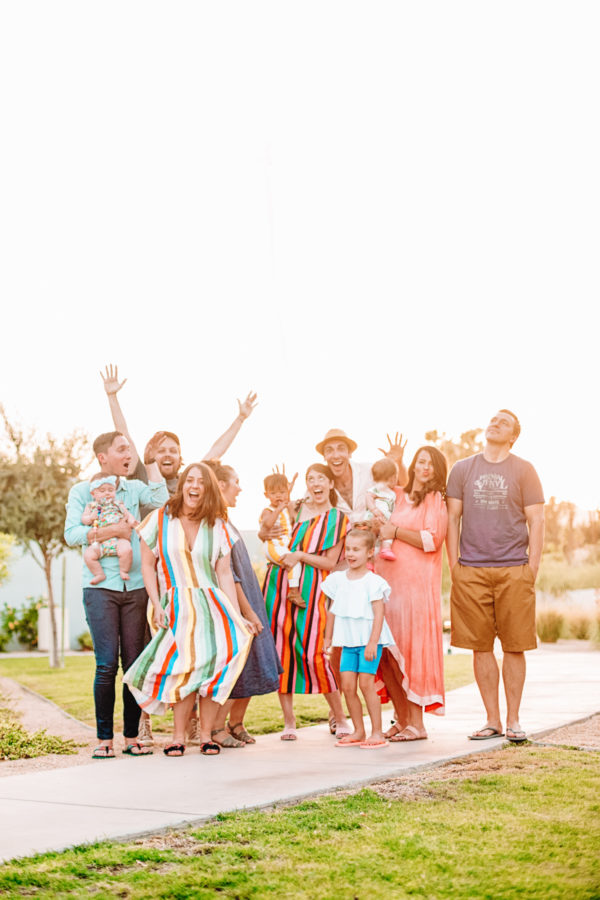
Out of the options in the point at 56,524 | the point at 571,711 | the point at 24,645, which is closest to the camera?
the point at 571,711

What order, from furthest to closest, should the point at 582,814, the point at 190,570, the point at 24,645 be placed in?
1. the point at 24,645
2. the point at 190,570
3. the point at 582,814

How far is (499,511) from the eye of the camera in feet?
24.6

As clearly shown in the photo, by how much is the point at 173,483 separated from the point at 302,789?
3174 millimetres

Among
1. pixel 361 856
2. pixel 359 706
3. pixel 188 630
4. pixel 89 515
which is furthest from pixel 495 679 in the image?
pixel 361 856

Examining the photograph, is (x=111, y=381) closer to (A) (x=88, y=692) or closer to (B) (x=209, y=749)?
(B) (x=209, y=749)

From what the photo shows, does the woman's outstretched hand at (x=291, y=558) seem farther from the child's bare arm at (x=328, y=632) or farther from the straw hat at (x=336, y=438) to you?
the straw hat at (x=336, y=438)

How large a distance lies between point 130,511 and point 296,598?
1.34m

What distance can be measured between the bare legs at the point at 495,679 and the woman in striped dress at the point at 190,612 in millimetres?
1626

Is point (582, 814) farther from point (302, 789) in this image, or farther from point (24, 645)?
point (24, 645)

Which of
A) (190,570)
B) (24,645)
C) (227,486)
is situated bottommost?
(24,645)

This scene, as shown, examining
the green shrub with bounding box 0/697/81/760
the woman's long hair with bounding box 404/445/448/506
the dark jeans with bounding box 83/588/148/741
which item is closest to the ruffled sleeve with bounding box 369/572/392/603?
the woman's long hair with bounding box 404/445/448/506

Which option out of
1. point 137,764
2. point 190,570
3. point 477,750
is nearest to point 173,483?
point 190,570

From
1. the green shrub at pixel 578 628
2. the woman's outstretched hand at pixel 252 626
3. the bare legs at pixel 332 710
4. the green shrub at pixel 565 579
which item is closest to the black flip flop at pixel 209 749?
the woman's outstretched hand at pixel 252 626

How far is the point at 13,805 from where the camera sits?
5.30 meters
